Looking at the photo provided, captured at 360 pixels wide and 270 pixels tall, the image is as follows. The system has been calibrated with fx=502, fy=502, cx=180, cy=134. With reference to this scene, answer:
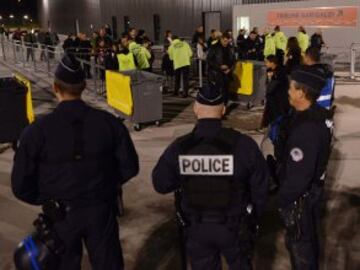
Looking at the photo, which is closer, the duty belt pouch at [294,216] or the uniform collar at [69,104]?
the uniform collar at [69,104]

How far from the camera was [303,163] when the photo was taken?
3469mm

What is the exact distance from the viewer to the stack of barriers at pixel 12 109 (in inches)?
319

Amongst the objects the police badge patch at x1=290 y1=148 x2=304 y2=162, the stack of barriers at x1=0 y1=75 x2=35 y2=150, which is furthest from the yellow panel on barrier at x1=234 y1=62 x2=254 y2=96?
the police badge patch at x1=290 y1=148 x2=304 y2=162

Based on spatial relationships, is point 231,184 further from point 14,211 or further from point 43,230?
point 14,211

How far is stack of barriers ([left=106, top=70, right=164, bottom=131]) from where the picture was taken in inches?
375

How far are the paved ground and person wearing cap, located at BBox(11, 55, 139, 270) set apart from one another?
148 cm

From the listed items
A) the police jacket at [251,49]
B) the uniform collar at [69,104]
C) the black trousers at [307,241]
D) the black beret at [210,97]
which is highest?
the black beret at [210,97]

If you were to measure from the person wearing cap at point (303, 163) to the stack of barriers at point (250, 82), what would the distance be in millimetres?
7626

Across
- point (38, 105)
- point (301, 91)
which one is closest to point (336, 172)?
point (301, 91)

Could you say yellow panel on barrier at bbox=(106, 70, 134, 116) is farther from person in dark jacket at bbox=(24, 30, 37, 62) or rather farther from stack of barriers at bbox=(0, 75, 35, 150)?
person in dark jacket at bbox=(24, 30, 37, 62)

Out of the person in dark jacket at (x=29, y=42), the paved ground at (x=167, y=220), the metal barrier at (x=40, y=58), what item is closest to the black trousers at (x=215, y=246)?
the paved ground at (x=167, y=220)

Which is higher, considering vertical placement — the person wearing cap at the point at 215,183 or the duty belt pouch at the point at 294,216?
the person wearing cap at the point at 215,183

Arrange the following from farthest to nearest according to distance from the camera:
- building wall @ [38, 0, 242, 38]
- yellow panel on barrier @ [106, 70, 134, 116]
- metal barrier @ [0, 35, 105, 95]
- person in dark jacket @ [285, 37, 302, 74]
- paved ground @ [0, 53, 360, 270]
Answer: building wall @ [38, 0, 242, 38] → metal barrier @ [0, 35, 105, 95] → yellow panel on barrier @ [106, 70, 134, 116] → person in dark jacket @ [285, 37, 302, 74] → paved ground @ [0, 53, 360, 270]

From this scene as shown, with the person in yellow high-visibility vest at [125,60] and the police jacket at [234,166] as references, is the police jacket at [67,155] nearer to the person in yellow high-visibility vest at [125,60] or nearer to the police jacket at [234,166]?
the police jacket at [234,166]
